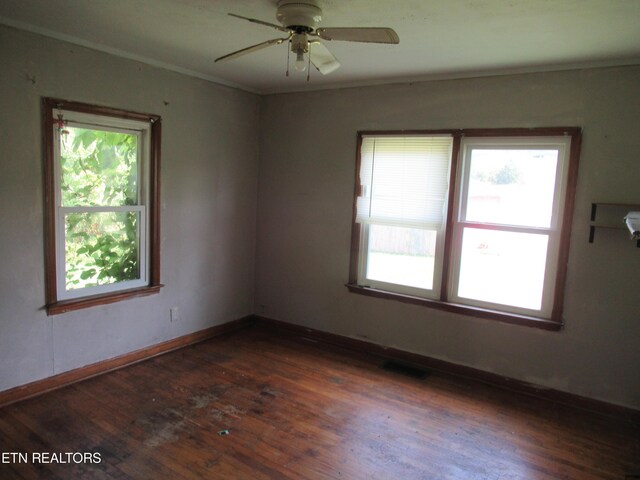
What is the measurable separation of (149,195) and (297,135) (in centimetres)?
156

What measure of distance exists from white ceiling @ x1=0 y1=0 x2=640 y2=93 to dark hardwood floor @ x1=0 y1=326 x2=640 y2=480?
2454mm

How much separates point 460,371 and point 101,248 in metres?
3.08

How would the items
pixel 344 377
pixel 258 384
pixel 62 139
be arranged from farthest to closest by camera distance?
pixel 344 377
pixel 258 384
pixel 62 139

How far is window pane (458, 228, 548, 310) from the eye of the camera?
132 inches

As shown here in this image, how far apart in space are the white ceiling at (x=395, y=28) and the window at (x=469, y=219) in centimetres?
56

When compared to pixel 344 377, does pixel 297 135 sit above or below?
above

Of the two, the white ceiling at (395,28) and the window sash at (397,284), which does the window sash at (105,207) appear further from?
the window sash at (397,284)

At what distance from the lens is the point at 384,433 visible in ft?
9.11

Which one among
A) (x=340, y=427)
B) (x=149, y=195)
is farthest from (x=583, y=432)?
(x=149, y=195)

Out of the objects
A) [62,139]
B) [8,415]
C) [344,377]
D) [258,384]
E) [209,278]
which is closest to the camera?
[8,415]

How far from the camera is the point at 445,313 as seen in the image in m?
3.71

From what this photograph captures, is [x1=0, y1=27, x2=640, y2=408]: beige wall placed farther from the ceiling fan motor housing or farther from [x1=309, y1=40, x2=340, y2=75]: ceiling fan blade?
the ceiling fan motor housing

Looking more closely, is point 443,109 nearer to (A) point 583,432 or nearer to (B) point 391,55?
(B) point 391,55

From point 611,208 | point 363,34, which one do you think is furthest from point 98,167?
point 611,208
